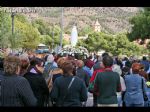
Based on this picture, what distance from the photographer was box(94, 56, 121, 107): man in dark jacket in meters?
9.02

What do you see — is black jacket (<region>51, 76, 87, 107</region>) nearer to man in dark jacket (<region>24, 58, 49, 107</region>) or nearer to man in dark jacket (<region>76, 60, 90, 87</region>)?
man in dark jacket (<region>24, 58, 49, 107</region>)

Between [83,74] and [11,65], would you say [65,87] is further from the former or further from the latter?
[83,74]

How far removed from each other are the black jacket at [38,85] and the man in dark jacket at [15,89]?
2.12 metres

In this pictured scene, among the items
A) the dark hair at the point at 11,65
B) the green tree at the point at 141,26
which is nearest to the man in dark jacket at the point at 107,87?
the dark hair at the point at 11,65

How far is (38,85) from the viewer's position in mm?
9664

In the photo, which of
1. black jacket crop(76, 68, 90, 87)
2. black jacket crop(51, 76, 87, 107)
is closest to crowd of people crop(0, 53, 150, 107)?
black jacket crop(51, 76, 87, 107)

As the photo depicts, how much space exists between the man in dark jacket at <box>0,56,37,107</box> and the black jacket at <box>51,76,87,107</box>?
4.10ft

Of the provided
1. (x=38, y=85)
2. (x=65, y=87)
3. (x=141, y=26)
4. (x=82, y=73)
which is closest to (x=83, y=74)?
(x=82, y=73)

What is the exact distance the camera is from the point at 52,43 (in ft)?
437

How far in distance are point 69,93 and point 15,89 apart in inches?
55.2

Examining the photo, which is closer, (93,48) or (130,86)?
(130,86)
